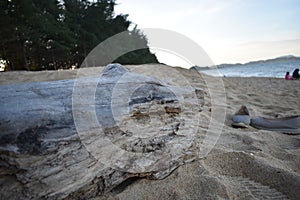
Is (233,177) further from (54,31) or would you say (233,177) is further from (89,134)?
(54,31)

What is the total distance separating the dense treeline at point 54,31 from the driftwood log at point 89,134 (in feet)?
37.9

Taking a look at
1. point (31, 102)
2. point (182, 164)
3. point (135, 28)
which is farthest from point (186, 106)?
point (135, 28)

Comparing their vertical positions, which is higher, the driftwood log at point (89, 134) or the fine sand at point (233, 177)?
the driftwood log at point (89, 134)

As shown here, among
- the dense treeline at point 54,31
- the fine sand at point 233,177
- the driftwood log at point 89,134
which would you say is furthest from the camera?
the dense treeline at point 54,31

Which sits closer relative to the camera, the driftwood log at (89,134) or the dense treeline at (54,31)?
the driftwood log at (89,134)

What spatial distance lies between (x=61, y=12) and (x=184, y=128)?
15628mm

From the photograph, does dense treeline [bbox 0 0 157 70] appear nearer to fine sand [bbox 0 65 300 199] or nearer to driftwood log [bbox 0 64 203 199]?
driftwood log [bbox 0 64 203 199]

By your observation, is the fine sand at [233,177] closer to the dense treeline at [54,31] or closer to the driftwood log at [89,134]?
the driftwood log at [89,134]

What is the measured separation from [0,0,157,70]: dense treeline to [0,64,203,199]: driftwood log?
1156cm

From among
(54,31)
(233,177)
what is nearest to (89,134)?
(233,177)

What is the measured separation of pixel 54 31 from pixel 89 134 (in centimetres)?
1272

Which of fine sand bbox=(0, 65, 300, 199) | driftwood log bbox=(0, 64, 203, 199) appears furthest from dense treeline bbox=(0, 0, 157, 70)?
fine sand bbox=(0, 65, 300, 199)

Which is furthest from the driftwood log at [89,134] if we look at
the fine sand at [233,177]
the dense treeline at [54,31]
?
the dense treeline at [54,31]

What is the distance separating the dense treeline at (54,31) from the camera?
10070 mm
